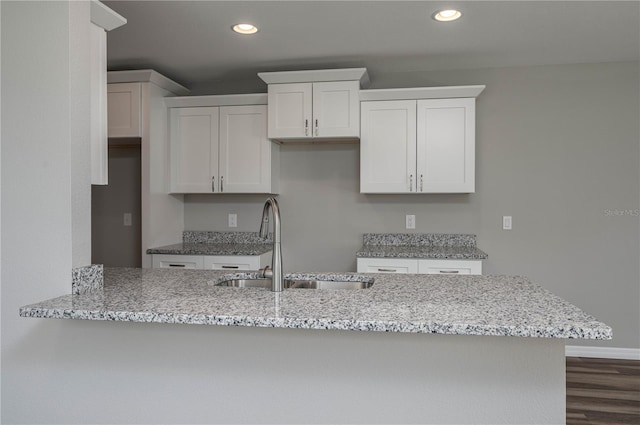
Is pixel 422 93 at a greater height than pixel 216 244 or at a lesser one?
greater

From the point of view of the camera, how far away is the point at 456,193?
12.4 feet

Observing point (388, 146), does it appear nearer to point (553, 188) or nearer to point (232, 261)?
point (553, 188)

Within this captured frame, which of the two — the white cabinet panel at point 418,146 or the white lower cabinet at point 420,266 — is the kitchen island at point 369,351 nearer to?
the white lower cabinet at point 420,266

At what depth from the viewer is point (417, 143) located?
11.8 feet

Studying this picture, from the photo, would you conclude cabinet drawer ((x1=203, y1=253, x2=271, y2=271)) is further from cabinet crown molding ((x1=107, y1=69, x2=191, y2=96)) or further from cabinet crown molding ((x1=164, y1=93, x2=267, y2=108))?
cabinet crown molding ((x1=107, y1=69, x2=191, y2=96))

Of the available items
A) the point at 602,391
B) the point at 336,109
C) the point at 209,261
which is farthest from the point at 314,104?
the point at 602,391

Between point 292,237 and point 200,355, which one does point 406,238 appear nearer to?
point 292,237

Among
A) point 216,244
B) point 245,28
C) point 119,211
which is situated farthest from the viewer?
point 119,211

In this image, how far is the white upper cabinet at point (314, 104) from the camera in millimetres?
3594

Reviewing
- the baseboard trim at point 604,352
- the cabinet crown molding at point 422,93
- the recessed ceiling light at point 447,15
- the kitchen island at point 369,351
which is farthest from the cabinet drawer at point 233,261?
the baseboard trim at point 604,352

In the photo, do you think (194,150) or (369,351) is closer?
(369,351)

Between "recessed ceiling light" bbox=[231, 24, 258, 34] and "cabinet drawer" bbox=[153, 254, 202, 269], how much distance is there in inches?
65.6

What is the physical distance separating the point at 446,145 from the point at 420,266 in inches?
36.7

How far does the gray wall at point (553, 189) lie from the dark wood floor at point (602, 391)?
12.6 inches
